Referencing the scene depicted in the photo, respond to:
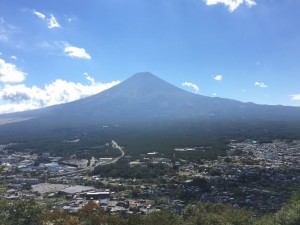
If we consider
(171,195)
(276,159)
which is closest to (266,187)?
(171,195)

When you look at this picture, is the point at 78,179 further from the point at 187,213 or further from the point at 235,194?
the point at 187,213

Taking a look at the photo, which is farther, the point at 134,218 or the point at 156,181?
the point at 156,181

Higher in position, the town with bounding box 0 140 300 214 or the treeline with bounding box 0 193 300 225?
the treeline with bounding box 0 193 300 225

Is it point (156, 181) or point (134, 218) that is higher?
point (134, 218)

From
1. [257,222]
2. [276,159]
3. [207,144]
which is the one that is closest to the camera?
[257,222]

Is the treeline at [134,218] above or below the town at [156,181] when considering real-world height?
above

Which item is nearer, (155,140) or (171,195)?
(171,195)

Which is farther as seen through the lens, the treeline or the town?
the town

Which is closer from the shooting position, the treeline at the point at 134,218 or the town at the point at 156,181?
the treeline at the point at 134,218
